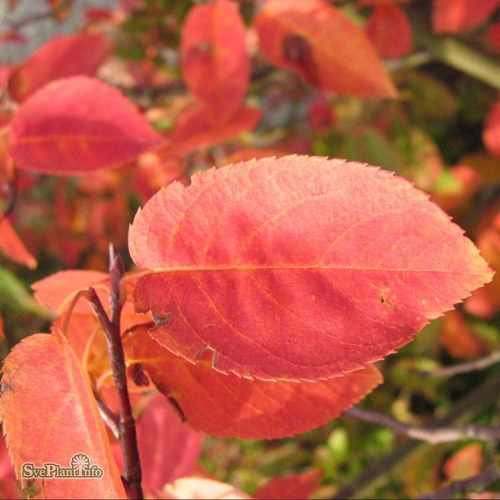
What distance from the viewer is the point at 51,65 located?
0.77m

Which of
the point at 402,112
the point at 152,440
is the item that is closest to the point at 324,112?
the point at 402,112

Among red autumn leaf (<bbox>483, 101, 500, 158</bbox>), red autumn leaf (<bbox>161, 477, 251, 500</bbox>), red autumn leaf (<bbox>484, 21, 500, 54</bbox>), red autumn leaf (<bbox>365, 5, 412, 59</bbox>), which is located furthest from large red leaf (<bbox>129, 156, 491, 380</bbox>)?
red autumn leaf (<bbox>483, 101, 500, 158</bbox>)

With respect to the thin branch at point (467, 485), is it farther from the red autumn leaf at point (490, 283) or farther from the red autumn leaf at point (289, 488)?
the red autumn leaf at point (490, 283)

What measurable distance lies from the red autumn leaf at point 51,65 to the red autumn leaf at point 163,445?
1.35 ft

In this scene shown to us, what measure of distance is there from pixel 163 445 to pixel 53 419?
10.6 inches

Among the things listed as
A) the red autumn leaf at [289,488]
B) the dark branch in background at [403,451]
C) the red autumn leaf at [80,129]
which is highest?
the red autumn leaf at [80,129]

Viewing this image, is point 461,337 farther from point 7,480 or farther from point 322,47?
point 7,480

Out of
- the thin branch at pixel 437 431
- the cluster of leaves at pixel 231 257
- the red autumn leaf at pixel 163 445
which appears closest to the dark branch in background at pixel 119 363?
the cluster of leaves at pixel 231 257

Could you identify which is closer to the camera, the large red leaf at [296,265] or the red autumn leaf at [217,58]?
the large red leaf at [296,265]

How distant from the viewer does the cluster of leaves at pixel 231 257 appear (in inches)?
11.9

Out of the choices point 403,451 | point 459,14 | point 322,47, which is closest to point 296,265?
point 322,47

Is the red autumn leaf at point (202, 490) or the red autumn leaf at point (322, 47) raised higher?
the red autumn leaf at point (322, 47)

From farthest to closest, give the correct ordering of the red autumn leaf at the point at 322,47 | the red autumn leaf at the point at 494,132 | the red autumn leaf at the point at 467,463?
the red autumn leaf at the point at 494,132 < the red autumn leaf at the point at 467,463 < the red autumn leaf at the point at 322,47

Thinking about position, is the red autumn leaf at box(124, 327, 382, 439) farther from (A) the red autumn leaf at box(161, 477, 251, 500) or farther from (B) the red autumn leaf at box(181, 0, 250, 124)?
(B) the red autumn leaf at box(181, 0, 250, 124)
